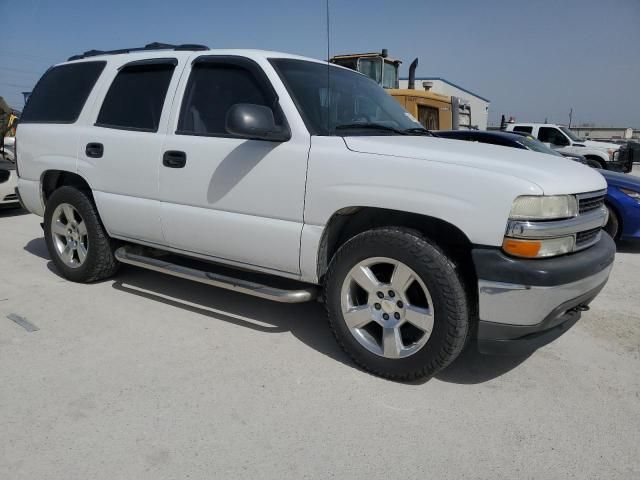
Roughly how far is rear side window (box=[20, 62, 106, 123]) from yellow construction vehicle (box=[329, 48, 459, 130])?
6.69 m

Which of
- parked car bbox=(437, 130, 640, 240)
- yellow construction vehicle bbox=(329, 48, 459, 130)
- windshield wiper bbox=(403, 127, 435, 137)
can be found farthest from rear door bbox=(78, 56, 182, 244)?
yellow construction vehicle bbox=(329, 48, 459, 130)

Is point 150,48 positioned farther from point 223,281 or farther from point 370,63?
point 370,63

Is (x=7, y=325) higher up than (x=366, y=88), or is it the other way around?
(x=366, y=88)

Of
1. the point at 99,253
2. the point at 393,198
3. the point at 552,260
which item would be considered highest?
the point at 393,198

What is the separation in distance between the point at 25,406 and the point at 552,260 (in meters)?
2.83

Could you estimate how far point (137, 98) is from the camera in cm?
409

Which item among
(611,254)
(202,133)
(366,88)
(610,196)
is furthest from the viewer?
(610,196)

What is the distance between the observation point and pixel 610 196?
21.2 feet

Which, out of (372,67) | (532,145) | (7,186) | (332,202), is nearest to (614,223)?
(532,145)

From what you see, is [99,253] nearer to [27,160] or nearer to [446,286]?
[27,160]

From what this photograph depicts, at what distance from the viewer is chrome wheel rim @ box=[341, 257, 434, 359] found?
114 inches

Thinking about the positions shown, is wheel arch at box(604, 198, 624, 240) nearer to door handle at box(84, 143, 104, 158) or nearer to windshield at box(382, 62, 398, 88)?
door handle at box(84, 143, 104, 158)

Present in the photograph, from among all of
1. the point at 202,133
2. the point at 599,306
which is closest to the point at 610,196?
the point at 599,306

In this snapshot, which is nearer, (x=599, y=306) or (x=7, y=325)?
(x=7, y=325)
